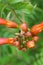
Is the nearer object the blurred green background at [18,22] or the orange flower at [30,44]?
the orange flower at [30,44]

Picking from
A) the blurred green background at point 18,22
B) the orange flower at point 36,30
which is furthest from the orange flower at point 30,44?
the blurred green background at point 18,22

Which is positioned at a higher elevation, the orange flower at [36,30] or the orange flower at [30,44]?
the orange flower at [36,30]

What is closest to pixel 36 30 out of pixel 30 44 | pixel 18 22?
pixel 30 44

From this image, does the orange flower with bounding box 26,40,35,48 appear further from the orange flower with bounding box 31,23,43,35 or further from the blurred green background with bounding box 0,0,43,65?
the blurred green background with bounding box 0,0,43,65

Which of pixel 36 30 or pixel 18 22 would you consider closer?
pixel 36 30

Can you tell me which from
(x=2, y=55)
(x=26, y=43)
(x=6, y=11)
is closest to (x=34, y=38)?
(x=26, y=43)

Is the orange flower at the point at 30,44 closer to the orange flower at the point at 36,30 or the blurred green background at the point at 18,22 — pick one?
the orange flower at the point at 36,30

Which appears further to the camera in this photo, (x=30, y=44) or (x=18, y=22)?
(x=18, y=22)

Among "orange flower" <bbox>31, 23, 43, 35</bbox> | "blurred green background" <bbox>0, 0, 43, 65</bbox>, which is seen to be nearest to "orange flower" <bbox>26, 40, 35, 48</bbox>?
"orange flower" <bbox>31, 23, 43, 35</bbox>

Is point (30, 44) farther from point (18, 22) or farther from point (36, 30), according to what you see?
point (18, 22)
